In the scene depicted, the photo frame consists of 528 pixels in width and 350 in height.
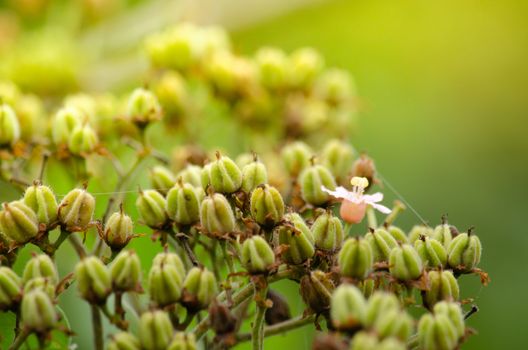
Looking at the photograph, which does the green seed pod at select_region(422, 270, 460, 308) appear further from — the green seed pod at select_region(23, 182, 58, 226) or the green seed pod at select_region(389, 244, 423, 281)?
the green seed pod at select_region(23, 182, 58, 226)

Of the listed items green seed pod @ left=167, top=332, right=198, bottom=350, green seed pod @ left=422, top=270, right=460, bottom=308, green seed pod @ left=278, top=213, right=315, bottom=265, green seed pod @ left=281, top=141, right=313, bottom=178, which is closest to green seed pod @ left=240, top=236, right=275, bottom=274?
green seed pod @ left=278, top=213, right=315, bottom=265

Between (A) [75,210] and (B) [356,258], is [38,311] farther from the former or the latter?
(B) [356,258]

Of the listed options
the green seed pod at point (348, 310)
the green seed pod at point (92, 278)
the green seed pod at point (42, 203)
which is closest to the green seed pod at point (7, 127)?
the green seed pod at point (42, 203)

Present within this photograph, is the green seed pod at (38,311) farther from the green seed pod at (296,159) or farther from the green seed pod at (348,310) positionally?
the green seed pod at (296,159)

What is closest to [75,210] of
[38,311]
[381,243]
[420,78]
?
[38,311]

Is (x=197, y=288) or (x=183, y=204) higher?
(x=183, y=204)
